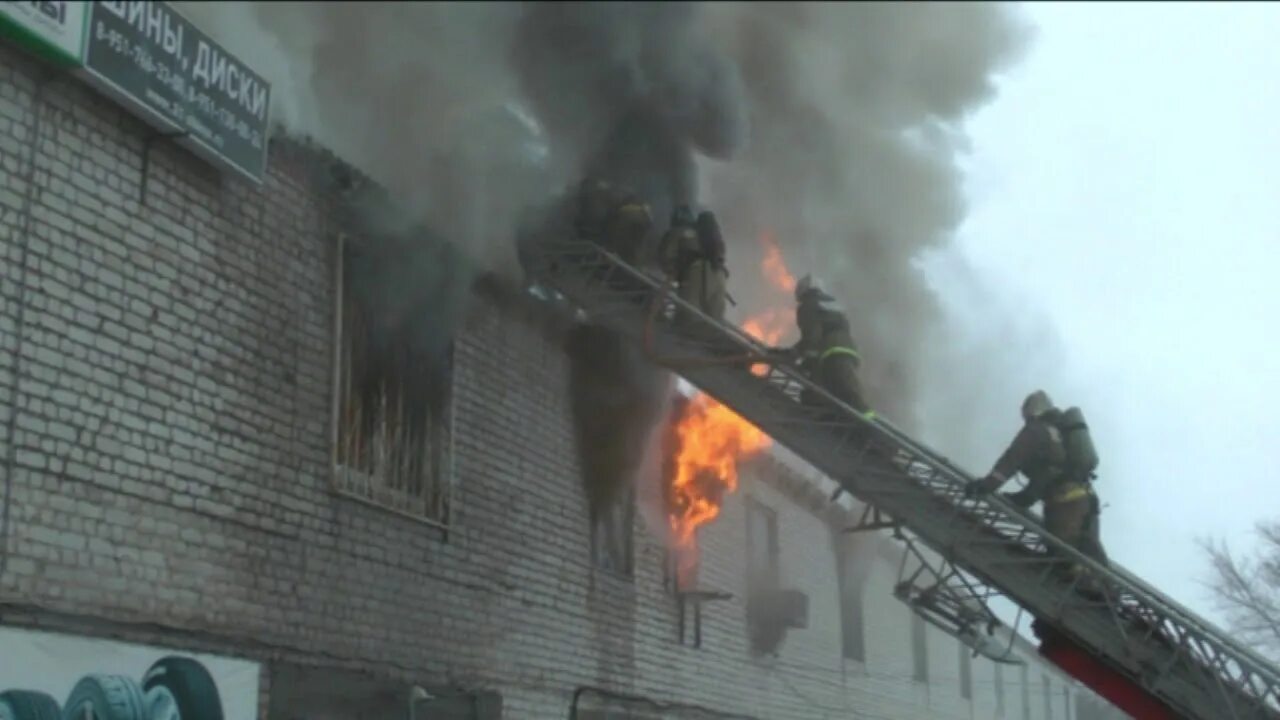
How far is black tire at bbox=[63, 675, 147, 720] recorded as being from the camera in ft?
21.6

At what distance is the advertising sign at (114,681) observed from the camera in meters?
6.31

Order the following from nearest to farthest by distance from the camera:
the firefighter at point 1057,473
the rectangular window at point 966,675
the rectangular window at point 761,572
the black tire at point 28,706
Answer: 1. the black tire at point 28,706
2. the firefighter at point 1057,473
3. the rectangular window at point 761,572
4. the rectangular window at point 966,675

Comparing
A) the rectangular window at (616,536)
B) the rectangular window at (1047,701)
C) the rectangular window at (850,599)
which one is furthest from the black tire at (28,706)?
the rectangular window at (1047,701)

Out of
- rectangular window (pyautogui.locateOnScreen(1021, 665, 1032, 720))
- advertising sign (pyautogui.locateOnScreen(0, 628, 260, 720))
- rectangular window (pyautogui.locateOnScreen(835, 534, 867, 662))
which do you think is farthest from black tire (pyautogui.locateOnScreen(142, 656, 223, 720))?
rectangular window (pyautogui.locateOnScreen(1021, 665, 1032, 720))

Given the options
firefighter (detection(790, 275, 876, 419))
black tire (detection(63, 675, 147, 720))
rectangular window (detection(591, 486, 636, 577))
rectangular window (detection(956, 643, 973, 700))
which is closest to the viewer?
black tire (detection(63, 675, 147, 720))

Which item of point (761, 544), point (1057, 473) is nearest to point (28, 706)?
point (1057, 473)

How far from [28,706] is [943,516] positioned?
563cm

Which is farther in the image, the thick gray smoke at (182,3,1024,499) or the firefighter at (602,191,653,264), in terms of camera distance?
the firefighter at (602,191,653,264)

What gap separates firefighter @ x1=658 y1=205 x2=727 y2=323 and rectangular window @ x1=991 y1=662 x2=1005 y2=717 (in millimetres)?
11586

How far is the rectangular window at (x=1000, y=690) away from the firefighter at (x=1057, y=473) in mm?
11732

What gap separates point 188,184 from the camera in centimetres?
798

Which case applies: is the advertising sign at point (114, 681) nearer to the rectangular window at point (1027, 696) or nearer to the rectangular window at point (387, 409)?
the rectangular window at point (387, 409)

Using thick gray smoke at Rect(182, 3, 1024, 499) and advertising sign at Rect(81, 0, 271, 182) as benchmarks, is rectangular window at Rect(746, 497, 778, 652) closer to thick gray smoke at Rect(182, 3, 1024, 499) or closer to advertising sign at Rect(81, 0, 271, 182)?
thick gray smoke at Rect(182, 3, 1024, 499)

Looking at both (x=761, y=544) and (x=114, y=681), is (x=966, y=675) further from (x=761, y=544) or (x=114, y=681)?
(x=114, y=681)
